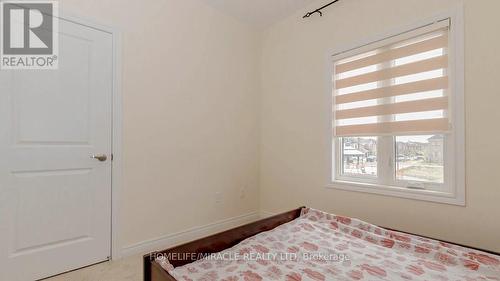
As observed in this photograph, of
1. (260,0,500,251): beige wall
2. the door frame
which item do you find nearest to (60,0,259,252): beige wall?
the door frame

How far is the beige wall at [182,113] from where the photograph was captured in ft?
7.50

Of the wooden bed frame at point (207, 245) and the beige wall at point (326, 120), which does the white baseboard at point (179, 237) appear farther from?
the wooden bed frame at point (207, 245)

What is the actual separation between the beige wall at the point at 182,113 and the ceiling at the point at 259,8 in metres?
0.11

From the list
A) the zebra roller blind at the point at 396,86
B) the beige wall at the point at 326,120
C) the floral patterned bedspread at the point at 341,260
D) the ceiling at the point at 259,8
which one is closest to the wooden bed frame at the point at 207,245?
the floral patterned bedspread at the point at 341,260

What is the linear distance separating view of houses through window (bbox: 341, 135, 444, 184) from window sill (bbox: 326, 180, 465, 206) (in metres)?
0.13

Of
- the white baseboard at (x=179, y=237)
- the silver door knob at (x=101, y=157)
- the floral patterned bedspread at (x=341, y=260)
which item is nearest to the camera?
the floral patterned bedspread at (x=341, y=260)

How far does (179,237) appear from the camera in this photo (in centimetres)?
259

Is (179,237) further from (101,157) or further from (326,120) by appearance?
(326,120)

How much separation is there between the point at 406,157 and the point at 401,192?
12.9 inches

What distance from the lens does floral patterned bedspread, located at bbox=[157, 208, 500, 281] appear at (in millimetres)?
1235

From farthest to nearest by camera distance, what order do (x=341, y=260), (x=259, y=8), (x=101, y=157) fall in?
(x=259, y=8) → (x=101, y=157) → (x=341, y=260)

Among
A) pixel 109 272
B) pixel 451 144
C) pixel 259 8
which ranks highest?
pixel 259 8

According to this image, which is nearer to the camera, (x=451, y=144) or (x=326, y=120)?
(x=451, y=144)

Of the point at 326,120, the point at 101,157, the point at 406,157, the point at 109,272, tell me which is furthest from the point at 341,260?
the point at 101,157
